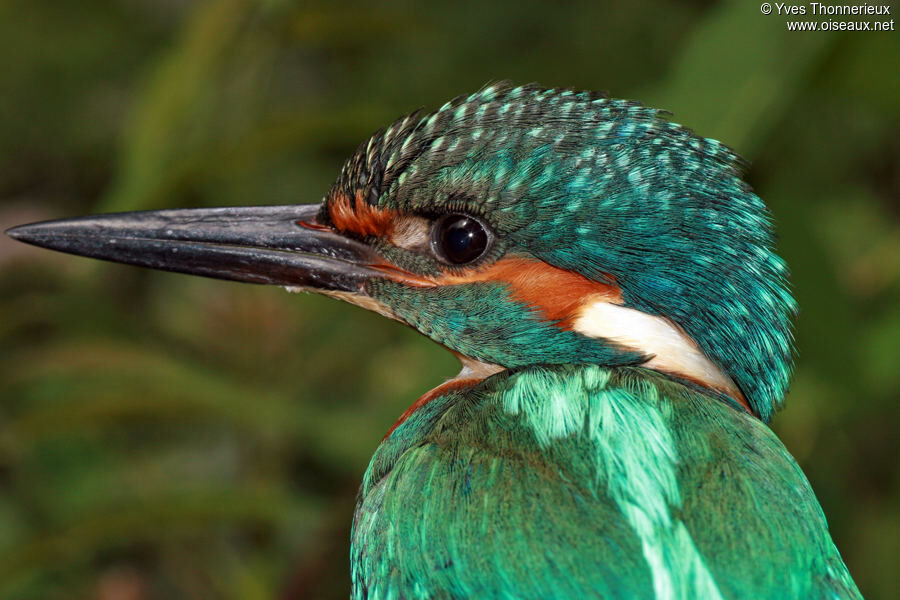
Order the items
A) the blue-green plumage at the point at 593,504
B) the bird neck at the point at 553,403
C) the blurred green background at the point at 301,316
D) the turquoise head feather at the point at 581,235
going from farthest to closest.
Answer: the blurred green background at the point at 301,316 < the turquoise head feather at the point at 581,235 < the bird neck at the point at 553,403 < the blue-green plumage at the point at 593,504

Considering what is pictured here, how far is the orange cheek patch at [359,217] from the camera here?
187 cm

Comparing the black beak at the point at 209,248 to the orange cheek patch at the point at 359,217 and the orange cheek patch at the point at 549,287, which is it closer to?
the orange cheek patch at the point at 359,217

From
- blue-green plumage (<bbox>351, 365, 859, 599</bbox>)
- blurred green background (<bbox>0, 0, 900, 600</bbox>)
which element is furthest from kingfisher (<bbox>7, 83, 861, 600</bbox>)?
blurred green background (<bbox>0, 0, 900, 600</bbox>)

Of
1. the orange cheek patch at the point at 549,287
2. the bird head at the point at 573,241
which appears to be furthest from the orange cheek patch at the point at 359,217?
the orange cheek patch at the point at 549,287

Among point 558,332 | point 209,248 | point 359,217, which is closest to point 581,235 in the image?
point 558,332

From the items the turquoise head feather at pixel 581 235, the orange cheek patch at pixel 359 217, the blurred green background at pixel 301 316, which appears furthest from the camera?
the blurred green background at pixel 301 316

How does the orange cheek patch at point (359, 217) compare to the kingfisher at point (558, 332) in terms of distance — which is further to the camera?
the orange cheek patch at point (359, 217)

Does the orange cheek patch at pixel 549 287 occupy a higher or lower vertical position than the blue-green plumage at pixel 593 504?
higher

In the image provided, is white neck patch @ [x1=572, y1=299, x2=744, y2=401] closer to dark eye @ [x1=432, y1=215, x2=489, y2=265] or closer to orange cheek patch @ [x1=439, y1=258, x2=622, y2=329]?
orange cheek patch @ [x1=439, y1=258, x2=622, y2=329]

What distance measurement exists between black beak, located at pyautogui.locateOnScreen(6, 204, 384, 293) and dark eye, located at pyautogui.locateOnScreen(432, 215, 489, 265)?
174mm

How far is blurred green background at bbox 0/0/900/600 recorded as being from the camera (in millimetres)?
2307

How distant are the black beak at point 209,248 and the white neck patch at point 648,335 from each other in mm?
421

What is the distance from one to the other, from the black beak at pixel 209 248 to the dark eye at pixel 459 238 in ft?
0.57

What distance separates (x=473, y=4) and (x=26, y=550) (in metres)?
2.11
